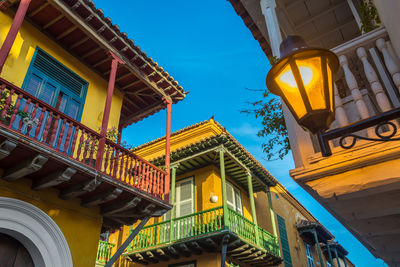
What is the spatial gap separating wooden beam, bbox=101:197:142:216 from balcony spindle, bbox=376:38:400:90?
5.15m

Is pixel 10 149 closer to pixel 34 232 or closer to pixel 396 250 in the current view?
pixel 34 232

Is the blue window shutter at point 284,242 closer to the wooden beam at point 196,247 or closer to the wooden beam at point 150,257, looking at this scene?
the wooden beam at point 196,247

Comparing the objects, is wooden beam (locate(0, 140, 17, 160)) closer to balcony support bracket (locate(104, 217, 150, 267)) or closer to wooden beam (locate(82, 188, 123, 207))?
wooden beam (locate(82, 188, 123, 207))

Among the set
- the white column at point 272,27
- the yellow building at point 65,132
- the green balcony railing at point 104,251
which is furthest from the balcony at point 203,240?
the white column at point 272,27

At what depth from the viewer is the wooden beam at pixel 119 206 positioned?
6.37 m

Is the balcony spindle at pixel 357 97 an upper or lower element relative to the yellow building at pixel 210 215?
lower

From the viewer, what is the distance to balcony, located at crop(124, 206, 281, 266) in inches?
410

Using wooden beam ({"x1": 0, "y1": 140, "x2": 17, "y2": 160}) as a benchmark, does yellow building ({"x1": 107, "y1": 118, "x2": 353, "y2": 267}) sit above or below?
above

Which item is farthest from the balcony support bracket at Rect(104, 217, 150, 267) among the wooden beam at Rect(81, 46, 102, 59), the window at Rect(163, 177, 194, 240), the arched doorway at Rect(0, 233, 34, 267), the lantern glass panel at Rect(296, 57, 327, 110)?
the lantern glass panel at Rect(296, 57, 327, 110)

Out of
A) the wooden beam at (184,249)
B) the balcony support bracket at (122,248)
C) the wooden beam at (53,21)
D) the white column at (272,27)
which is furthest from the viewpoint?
the wooden beam at (184,249)

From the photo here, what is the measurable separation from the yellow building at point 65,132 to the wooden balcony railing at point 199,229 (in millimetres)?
3810

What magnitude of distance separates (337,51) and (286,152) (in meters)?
3.63

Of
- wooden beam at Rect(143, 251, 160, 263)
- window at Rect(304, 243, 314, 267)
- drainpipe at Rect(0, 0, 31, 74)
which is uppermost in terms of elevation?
drainpipe at Rect(0, 0, 31, 74)

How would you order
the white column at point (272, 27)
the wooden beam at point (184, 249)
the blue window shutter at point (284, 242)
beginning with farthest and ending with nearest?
the blue window shutter at point (284, 242) → the wooden beam at point (184, 249) → the white column at point (272, 27)
